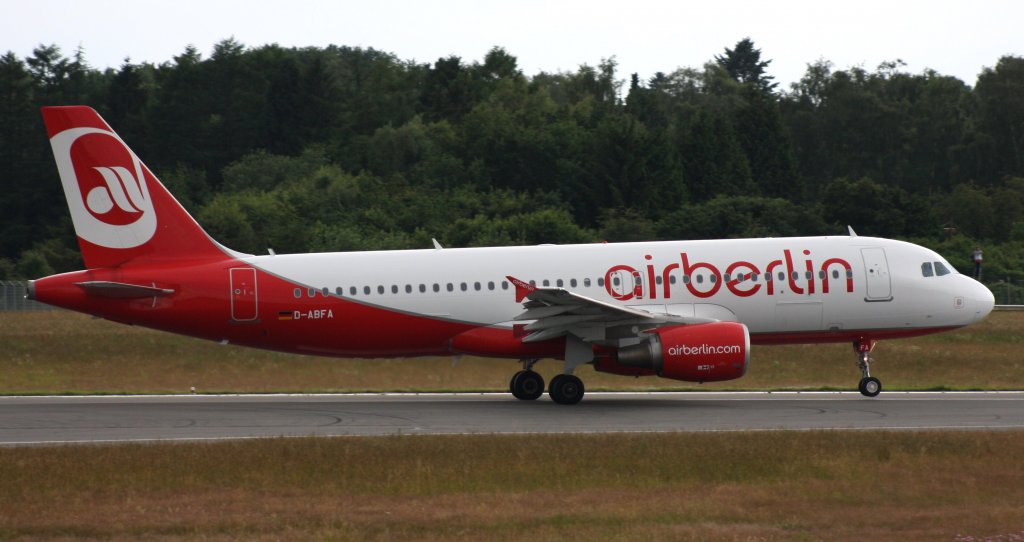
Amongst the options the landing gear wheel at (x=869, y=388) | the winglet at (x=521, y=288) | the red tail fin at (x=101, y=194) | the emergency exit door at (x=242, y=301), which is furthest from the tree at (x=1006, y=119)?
the red tail fin at (x=101, y=194)

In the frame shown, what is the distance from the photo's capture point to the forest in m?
72.3

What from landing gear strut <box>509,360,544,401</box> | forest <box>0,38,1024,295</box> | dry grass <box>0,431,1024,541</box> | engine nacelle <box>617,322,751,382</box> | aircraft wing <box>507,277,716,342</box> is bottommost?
dry grass <box>0,431,1024,541</box>

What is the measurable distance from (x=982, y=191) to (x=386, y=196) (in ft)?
129

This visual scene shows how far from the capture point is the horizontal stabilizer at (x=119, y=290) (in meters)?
30.2

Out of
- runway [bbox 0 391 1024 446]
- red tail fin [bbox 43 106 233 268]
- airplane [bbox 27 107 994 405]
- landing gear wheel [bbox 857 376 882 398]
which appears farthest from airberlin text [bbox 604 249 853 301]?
red tail fin [bbox 43 106 233 268]

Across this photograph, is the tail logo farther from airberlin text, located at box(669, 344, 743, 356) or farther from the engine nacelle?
airberlin text, located at box(669, 344, 743, 356)

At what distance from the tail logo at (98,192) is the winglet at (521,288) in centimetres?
856

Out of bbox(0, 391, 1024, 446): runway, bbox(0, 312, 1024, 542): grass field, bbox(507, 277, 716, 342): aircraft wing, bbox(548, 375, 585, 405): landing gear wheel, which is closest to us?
bbox(0, 312, 1024, 542): grass field

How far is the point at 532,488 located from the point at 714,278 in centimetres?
1286

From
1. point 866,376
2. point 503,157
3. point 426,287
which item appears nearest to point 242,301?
point 426,287

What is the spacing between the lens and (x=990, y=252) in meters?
68.6

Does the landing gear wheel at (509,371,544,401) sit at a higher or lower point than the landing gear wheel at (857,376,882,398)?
higher

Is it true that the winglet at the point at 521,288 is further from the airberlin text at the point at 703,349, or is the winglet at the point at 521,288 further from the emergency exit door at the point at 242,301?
the emergency exit door at the point at 242,301

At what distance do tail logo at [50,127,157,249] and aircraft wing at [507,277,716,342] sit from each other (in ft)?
29.2
